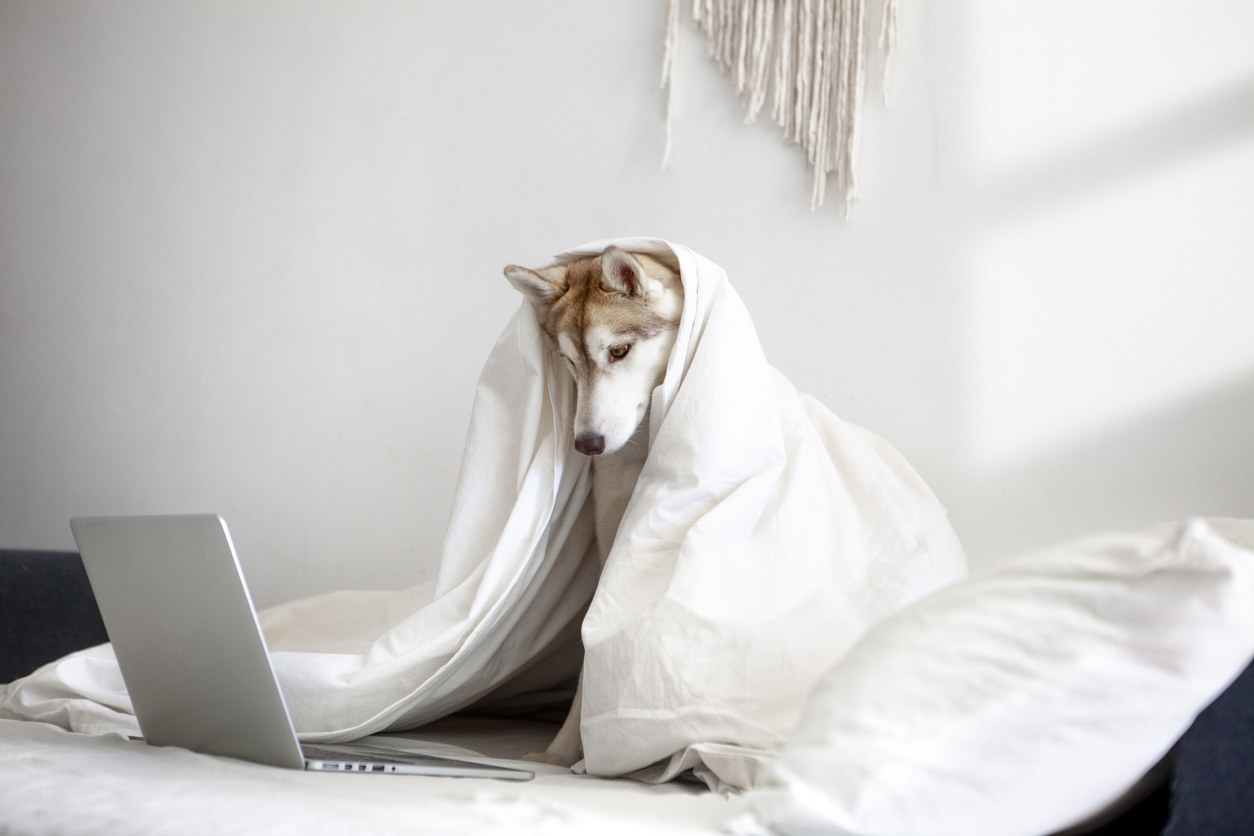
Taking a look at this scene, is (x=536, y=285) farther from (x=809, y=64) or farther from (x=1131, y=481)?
(x=1131, y=481)

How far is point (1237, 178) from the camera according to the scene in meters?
1.54

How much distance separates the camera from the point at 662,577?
1085mm

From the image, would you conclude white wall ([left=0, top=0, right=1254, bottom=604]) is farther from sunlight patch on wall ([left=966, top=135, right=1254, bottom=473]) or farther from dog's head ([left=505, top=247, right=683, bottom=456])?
dog's head ([left=505, top=247, right=683, bottom=456])

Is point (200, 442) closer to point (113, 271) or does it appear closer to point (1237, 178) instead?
point (113, 271)

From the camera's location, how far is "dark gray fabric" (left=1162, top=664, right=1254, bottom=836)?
0.54 meters

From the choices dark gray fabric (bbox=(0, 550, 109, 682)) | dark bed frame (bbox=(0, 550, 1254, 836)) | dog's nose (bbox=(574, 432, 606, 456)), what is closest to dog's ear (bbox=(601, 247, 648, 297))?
dog's nose (bbox=(574, 432, 606, 456))

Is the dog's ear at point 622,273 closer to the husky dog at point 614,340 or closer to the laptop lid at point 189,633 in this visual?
the husky dog at point 614,340

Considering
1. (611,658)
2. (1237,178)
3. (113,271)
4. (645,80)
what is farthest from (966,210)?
(113,271)

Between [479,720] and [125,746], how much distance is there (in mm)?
590

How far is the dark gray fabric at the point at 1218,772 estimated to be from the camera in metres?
0.54

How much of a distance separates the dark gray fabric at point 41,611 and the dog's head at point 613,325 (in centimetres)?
110

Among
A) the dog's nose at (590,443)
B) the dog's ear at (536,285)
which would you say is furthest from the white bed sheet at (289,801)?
the dog's ear at (536,285)

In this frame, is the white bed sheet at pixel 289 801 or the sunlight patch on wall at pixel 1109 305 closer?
the white bed sheet at pixel 289 801

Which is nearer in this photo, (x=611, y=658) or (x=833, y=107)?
(x=611, y=658)
